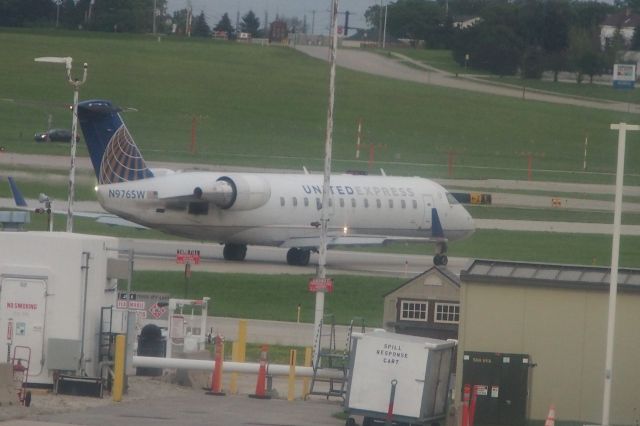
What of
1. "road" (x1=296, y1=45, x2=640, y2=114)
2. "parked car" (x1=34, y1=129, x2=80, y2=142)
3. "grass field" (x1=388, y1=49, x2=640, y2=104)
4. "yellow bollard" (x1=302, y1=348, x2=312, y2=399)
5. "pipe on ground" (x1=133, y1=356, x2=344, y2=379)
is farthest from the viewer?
"road" (x1=296, y1=45, x2=640, y2=114)

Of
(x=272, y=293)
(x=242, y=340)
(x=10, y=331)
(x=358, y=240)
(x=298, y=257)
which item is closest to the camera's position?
(x=10, y=331)

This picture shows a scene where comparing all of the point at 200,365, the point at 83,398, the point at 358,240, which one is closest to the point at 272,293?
the point at 358,240

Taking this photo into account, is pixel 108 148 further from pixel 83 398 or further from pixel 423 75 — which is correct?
pixel 423 75

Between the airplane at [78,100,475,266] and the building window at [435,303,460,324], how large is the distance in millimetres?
18085

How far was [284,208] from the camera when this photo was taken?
150 ft

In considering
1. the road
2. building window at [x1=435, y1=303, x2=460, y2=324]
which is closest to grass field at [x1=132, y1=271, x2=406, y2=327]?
building window at [x1=435, y1=303, x2=460, y2=324]

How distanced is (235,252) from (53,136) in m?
40.5

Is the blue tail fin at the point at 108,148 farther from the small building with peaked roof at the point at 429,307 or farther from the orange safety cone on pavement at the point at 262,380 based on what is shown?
the orange safety cone on pavement at the point at 262,380

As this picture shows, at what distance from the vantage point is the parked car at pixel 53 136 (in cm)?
8338

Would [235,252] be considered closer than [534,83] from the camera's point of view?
Yes

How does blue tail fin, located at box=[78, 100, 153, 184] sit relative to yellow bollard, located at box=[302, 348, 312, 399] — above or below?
above

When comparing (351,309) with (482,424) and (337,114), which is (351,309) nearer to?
(482,424)

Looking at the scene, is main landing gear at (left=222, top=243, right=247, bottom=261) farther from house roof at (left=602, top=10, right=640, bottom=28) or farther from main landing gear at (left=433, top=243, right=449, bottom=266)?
house roof at (left=602, top=10, right=640, bottom=28)

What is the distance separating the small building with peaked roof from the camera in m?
26.2
